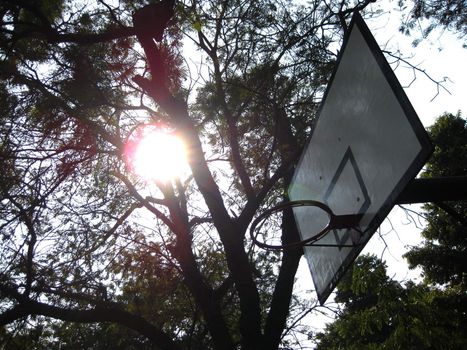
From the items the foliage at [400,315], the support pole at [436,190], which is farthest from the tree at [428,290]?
the support pole at [436,190]

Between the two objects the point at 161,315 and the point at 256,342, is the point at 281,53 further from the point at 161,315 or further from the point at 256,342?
the point at 161,315

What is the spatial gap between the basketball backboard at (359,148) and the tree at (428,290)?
0.80m

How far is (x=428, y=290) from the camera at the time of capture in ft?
39.0

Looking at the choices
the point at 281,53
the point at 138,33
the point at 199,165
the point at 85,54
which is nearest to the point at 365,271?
the point at 199,165

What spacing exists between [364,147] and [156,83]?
370 cm

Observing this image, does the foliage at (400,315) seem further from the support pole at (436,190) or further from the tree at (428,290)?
the support pole at (436,190)

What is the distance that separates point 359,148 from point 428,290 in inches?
426

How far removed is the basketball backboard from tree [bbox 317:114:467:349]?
0.80 metres

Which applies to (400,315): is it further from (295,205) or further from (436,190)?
(436,190)

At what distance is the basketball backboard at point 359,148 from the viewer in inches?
89.0

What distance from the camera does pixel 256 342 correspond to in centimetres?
469

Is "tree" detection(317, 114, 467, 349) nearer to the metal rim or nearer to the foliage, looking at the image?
the foliage

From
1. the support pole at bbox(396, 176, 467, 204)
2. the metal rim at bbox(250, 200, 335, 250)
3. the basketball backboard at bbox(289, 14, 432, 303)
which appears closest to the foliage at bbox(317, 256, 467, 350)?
the basketball backboard at bbox(289, 14, 432, 303)

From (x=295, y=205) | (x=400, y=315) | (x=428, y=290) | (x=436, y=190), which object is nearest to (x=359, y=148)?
(x=436, y=190)
